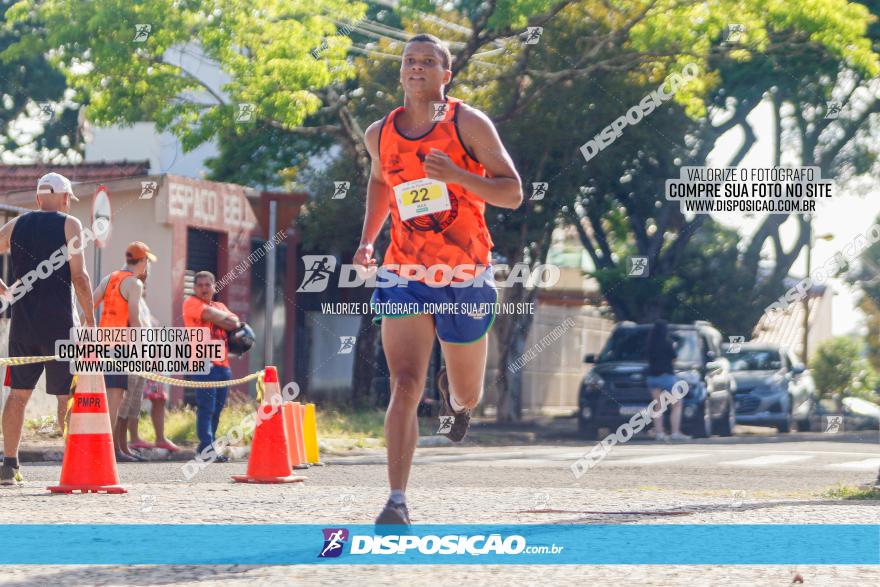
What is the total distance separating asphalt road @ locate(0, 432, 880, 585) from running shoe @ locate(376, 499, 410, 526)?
1.94 ft

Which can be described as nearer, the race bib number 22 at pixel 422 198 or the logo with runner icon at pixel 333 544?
the logo with runner icon at pixel 333 544

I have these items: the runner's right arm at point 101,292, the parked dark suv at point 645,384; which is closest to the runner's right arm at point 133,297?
the runner's right arm at point 101,292

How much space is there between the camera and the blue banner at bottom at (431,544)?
544cm

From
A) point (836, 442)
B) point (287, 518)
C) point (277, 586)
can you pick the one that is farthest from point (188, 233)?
point (277, 586)

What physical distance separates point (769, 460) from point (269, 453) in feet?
26.4

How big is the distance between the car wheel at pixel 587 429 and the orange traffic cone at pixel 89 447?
13.9m

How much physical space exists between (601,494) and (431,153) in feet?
11.8

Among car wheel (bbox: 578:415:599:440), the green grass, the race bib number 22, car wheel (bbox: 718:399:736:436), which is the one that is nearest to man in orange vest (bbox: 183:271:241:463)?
the green grass

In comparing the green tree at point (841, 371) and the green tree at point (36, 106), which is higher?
the green tree at point (36, 106)

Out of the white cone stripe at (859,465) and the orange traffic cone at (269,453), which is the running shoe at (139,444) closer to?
the orange traffic cone at (269,453)

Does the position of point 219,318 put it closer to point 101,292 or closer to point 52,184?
point 101,292

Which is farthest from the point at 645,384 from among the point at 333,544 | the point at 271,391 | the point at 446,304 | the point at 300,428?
the point at 333,544

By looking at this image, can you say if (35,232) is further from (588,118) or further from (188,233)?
(588,118)

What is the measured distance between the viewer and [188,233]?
22609 millimetres
